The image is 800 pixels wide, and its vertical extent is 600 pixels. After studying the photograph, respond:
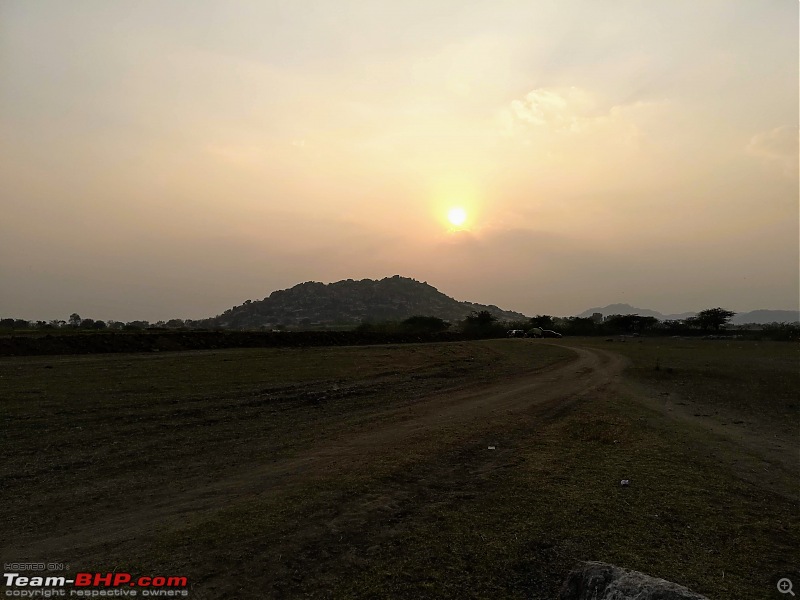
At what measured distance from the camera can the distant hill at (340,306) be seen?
150 meters

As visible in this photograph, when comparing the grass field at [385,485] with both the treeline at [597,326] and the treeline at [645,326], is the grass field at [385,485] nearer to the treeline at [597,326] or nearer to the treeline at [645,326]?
A: the treeline at [597,326]

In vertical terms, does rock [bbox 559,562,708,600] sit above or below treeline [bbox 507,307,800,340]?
below

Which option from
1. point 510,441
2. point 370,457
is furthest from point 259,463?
point 510,441

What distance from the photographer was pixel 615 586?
4.46m

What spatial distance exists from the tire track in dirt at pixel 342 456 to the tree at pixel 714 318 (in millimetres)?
66093

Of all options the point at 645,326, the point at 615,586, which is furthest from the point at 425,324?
the point at 615,586

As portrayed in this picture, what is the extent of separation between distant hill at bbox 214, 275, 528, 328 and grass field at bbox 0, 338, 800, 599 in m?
125

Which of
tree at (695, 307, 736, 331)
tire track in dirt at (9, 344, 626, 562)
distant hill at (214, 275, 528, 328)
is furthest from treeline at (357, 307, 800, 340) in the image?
distant hill at (214, 275, 528, 328)

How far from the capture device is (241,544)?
631cm

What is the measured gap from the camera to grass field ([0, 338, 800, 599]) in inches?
232

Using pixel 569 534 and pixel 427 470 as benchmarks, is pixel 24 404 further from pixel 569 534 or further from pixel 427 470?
pixel 569 534

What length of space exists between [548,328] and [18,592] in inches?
3145

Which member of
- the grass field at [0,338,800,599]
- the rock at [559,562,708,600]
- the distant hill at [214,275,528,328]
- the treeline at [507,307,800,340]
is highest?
the distant hill at [214,275,528,328]

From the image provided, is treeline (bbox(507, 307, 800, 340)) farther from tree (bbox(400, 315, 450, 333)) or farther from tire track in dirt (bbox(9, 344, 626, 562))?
tire track in dirt (bbox(9, 344, 626, 562))
